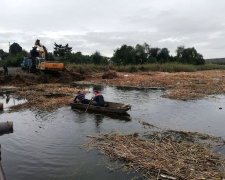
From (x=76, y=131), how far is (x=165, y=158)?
4.54 meters

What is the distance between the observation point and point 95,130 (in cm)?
915

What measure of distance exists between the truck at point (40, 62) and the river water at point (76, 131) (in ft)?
38.7

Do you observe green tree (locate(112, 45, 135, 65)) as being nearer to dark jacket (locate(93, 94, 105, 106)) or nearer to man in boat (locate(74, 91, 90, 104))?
man in boat (locate(74, 91, 90, 104))

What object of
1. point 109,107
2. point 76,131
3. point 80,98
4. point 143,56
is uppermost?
point 143,56

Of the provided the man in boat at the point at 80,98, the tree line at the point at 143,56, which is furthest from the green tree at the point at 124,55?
the man in boat at the point at 80,98

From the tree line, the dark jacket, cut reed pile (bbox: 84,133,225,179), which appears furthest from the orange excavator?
the tree line

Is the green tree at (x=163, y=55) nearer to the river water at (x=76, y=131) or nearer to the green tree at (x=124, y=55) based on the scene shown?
the green tree at (x=124, y=55)

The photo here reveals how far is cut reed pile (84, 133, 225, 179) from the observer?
5.17 meters

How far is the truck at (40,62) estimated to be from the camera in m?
26.1

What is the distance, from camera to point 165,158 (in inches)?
228

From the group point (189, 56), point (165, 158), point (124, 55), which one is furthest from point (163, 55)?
point (165, 158)

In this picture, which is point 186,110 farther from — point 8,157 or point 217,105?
point 8,157

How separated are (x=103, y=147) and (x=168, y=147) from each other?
2.23m

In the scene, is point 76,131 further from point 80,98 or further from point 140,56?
point 140,56
